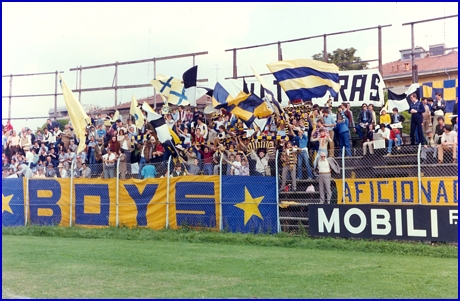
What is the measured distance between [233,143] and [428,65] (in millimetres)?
21178

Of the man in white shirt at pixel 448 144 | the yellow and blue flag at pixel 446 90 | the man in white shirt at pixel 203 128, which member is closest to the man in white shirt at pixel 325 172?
the man in white shirt at pixel 448 144

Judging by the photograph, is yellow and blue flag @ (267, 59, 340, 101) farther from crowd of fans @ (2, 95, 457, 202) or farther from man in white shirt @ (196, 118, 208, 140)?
man in white shirt @ (196, 118, 208, 140)

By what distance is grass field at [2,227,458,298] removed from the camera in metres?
8.71

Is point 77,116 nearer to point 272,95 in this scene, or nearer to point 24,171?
point 24,171

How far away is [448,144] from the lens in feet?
48.5

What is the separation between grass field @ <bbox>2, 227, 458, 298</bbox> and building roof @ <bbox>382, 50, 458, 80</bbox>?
654 inches

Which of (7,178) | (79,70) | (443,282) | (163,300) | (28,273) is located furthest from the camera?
(79,70)

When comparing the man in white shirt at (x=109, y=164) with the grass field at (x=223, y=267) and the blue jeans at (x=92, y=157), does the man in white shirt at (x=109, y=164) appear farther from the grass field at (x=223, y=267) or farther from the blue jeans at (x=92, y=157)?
the grass field at (x=223, y=267)

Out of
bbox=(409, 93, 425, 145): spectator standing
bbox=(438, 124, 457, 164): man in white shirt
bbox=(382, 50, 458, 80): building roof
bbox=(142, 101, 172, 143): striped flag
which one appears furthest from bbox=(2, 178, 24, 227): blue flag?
bbox=(382, 50, 458, 80): building roof

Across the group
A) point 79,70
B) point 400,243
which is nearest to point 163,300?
point 400,243

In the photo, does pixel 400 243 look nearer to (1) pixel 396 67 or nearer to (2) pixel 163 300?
(2) pixel 163 300

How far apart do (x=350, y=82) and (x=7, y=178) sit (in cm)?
1314

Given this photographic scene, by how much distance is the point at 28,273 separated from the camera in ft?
33.9

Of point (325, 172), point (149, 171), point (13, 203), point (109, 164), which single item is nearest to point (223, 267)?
point (325, 172)
